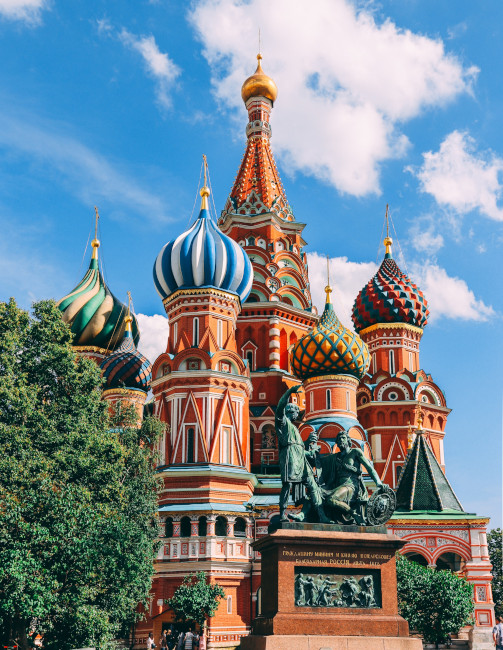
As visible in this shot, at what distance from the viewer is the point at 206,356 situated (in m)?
32.3

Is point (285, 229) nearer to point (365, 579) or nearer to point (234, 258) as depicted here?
point (234, 258)

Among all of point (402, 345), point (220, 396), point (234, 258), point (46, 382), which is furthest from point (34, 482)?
point (402, 345)

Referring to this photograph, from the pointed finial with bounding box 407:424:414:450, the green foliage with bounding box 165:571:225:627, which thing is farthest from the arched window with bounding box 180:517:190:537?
the pointed finial with bounding box 407:424:414:450

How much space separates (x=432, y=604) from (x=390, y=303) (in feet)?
65.0

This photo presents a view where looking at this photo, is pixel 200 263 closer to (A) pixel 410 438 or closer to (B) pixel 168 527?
(B) pixel 168 527

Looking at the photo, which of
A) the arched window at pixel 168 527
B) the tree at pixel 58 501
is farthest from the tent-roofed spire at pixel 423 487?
the tree at pixel 58 501

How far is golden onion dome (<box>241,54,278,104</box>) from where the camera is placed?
45.2m

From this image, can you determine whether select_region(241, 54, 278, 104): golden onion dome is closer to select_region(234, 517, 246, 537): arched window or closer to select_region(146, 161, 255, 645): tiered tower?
select_region(146, 161, 255, 645): tiered tower

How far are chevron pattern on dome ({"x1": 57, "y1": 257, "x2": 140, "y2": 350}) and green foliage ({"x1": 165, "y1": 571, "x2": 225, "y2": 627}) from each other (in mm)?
17372

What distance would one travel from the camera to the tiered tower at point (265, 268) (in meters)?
37.5

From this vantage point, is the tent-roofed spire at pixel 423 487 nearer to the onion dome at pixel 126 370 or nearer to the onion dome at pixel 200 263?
the onion dome at pixel 200 263

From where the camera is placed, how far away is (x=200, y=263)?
33.7 metres

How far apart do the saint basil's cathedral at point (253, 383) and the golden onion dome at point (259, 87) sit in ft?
0.30

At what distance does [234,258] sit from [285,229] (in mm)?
8384
